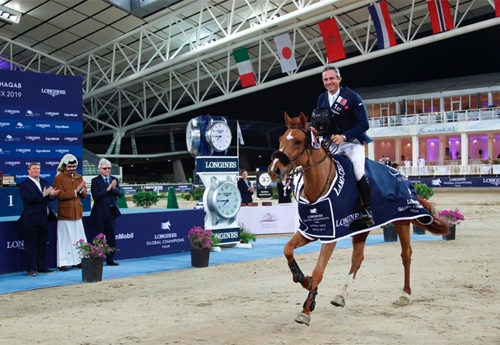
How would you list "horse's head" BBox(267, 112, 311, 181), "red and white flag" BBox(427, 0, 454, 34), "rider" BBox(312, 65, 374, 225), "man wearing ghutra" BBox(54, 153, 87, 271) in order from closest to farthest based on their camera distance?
"horse's head" BBox(267, 112, 311, 181)
"rider" BBox(312, 65, 374, 225)
"man wearing ghutra" BBox(54, 153, 87, 271)
"red and white flag" BBox(427, 0, 454, 34)

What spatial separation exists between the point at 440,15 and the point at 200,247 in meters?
23.5

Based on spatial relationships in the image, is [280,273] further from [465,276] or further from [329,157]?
[329,157]

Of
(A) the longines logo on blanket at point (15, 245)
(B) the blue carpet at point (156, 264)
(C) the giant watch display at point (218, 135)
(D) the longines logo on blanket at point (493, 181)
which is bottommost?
(B) the blue carpet at point (156, 264)

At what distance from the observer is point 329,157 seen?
21.0 ft

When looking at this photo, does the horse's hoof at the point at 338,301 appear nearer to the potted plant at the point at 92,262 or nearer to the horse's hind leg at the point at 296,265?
the horse's hind leg at the point at 296,265

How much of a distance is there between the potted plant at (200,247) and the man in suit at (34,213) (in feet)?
8.34

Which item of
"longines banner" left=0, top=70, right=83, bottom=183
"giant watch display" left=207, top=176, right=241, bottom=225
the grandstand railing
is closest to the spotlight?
"longines banner" left=0, top=70, right=83, bottom=183

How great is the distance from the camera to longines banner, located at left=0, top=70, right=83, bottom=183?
41.8 feet

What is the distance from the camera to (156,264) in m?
11.4

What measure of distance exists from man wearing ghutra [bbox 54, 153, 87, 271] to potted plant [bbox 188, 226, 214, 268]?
6.50ft

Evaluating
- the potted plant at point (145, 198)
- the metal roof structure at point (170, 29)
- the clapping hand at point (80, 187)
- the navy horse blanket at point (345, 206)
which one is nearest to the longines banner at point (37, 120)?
the clapping hand at point (80, 187)

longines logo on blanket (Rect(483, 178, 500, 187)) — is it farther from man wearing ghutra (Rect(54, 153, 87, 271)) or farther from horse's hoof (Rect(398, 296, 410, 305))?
horse's hoof (Rect(398, 296, 410, 305))

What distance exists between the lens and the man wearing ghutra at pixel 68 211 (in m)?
10.3

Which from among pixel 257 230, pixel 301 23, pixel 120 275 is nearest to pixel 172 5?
pixel 301 23
